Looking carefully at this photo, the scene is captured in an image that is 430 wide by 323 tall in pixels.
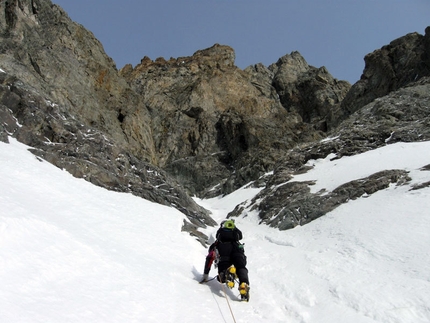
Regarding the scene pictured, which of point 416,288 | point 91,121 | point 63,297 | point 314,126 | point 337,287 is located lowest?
point 63,297

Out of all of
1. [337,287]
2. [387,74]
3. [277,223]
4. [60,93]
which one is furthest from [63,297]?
[387,74]

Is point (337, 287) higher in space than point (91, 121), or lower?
lower

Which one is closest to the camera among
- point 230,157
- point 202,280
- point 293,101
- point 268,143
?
point 202,280

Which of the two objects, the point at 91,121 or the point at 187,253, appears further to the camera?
the point at 91,121

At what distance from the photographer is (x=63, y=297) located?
18.5ft

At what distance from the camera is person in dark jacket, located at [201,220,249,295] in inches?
367

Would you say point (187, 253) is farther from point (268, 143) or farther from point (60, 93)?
point (268, 143)

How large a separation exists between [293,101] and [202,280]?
106 m

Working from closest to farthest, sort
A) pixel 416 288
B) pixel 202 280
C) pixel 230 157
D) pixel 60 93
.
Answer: pixel 416 288 < pixel 202 280 < pixel 60 93 < pixel 230 157

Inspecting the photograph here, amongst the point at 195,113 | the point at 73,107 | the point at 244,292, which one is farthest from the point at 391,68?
the point at 244,292

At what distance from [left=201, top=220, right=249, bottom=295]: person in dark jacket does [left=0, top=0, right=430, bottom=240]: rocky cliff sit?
757cm

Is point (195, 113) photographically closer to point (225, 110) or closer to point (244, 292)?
point (225, 110)

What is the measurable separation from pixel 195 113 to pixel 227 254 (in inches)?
3326

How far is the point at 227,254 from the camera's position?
961 cm
